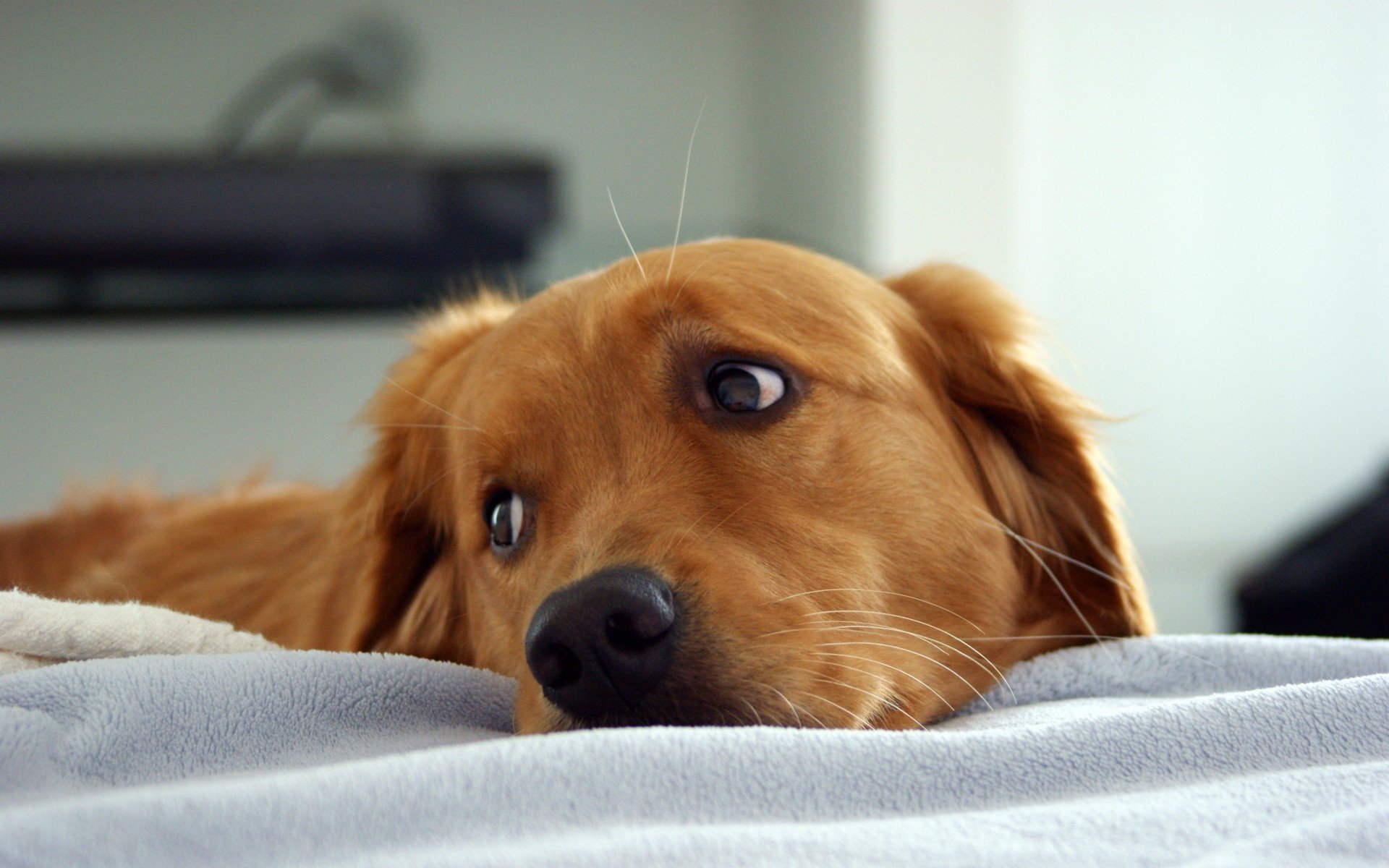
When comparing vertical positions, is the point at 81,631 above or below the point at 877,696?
above

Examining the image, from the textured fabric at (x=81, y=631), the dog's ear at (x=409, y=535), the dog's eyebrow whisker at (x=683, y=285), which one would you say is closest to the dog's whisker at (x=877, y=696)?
the dog's eyebrow whisker at (x=683, y=285)

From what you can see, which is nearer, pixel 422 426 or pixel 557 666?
pixel 557 666

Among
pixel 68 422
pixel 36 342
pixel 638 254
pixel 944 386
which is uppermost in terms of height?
pixel 638 254

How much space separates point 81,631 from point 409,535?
2.36 feet

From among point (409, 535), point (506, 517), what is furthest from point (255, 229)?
point (506, 517)

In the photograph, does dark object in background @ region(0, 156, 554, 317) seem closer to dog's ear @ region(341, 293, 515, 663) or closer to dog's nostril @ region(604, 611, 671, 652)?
dog's ear @ region(341, 293, 515, 663)

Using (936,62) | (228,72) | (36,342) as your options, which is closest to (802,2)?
(936,62)

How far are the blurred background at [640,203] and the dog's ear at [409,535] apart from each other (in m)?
2.73

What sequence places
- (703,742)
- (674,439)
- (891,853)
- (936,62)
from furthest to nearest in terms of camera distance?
(936,62)
(674,439)
(703,742)
(891,853)

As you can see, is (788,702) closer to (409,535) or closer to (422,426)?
(422,426)

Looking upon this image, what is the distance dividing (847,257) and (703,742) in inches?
147

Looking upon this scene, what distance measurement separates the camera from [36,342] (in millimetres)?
4699

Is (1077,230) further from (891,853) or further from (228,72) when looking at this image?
(891,853)

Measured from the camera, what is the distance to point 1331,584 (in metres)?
2.95
